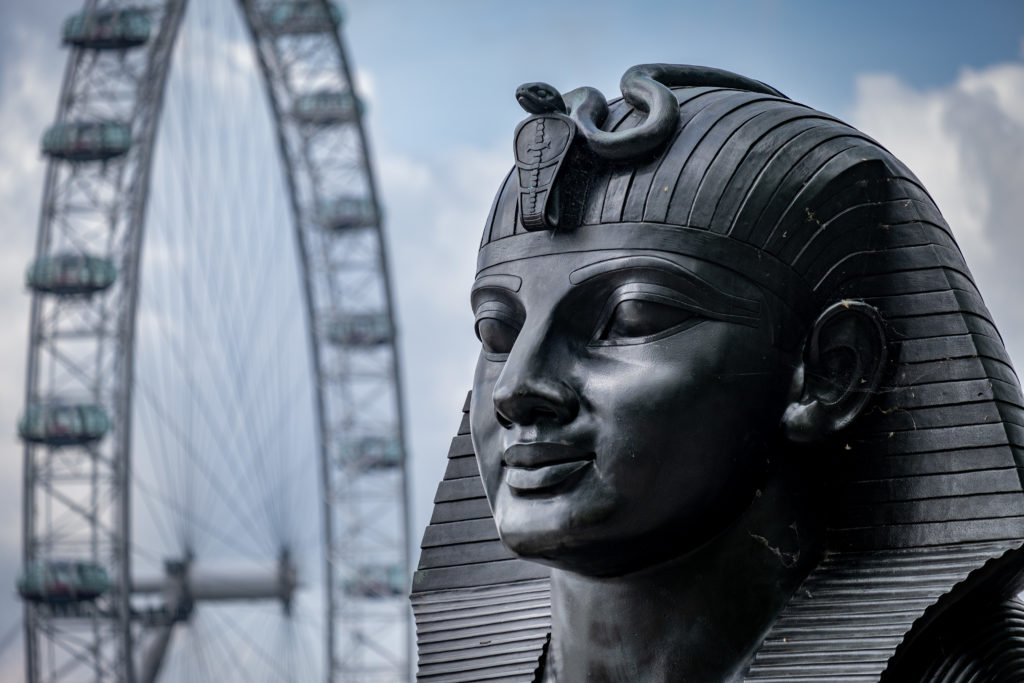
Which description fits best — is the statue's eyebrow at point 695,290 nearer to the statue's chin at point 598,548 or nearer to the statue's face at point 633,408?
the statue's face at point 633,408

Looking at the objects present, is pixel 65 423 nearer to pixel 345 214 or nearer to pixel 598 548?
pixel 345 214

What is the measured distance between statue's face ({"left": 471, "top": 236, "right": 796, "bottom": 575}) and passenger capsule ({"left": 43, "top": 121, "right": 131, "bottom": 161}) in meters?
21.1

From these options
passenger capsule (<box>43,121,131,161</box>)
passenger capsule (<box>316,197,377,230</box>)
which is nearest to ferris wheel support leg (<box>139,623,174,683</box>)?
passenger capsule (<box>43,121,131,161</box>)

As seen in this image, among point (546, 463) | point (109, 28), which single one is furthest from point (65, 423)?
point (546, 463)

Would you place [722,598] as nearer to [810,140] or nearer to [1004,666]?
[1004,666]

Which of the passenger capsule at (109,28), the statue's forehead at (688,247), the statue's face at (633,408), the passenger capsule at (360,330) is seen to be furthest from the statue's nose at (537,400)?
the passenger capsule at (360,330)

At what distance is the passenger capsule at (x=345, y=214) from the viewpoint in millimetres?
28562

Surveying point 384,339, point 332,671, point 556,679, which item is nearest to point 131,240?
point 384,339

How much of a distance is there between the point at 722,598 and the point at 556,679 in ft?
1.89

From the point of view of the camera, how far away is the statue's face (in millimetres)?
3469

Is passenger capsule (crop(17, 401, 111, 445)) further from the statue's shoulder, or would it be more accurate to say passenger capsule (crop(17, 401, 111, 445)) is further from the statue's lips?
the statue's shoulder

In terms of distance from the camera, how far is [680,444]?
11.4ft

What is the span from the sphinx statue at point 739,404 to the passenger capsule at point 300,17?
24.5 meters

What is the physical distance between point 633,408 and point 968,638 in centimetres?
99
